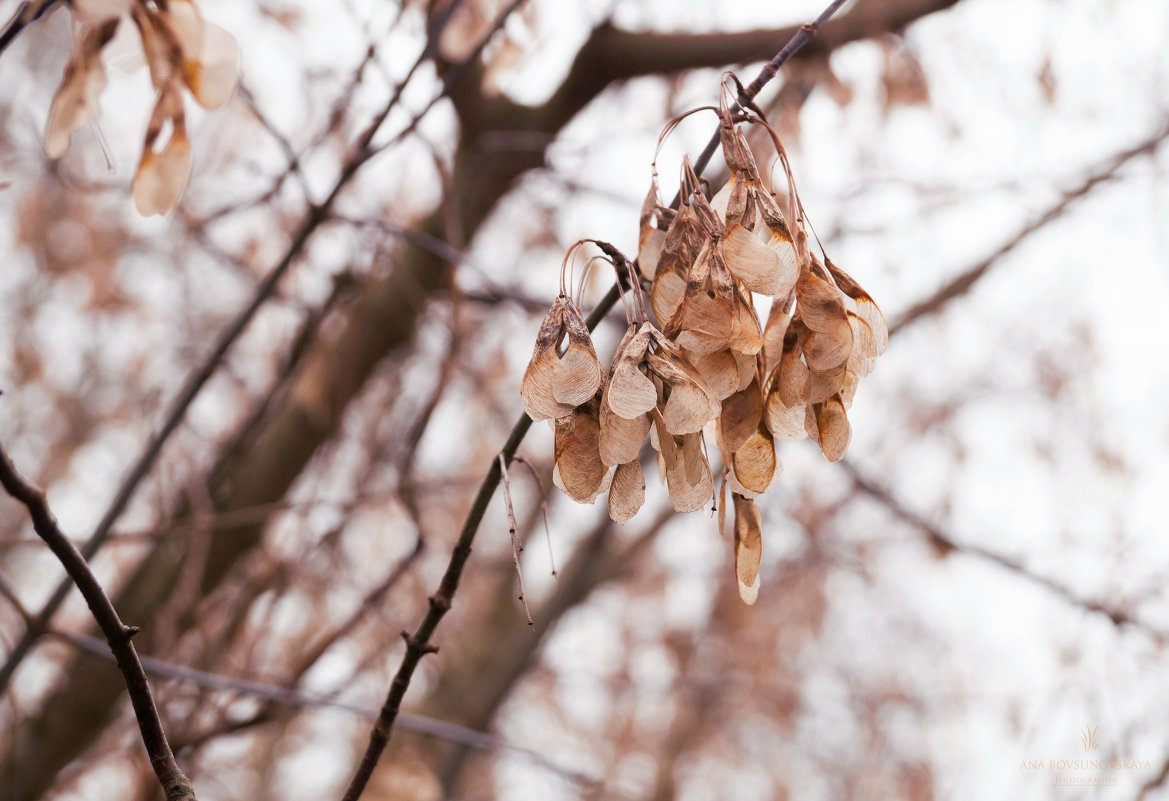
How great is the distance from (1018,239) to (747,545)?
180 centimetres

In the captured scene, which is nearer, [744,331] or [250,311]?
[744,331]

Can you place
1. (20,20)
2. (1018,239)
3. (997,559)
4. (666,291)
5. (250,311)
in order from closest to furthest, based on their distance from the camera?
1. (20,20)
2. (666,291)
3. (250,311)
4. (997,559)
5. (1018,239)

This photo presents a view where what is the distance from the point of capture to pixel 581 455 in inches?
18.5

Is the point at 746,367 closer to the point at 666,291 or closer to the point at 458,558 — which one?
the point at 666,291

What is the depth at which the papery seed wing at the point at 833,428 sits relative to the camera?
0.48 meters

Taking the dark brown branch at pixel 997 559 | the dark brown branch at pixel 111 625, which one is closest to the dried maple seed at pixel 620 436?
the dark brown branch at pixel 111 625

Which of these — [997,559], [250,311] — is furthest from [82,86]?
[997,559]

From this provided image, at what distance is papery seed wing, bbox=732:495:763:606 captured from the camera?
0.54m

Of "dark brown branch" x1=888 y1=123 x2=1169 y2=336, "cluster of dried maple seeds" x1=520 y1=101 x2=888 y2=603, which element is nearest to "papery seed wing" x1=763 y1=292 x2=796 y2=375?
"cluster of dried maple seeds" x1=520 y1=101 x2=888 y2=603

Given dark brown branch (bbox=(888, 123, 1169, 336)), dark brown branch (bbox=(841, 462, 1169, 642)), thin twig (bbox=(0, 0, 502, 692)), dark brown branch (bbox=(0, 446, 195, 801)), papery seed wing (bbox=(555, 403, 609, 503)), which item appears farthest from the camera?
dark brown branch (bbox=(888, 123, 1169, 336))

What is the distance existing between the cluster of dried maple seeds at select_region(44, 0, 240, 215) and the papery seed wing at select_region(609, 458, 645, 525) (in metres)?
0.31

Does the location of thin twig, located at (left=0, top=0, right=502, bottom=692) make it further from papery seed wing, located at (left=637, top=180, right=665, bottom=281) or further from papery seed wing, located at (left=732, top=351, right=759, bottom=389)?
papery seed wing, located at (left=732, top=351, right=759, bottom=389)

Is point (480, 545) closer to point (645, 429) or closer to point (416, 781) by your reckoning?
point (416, 781)

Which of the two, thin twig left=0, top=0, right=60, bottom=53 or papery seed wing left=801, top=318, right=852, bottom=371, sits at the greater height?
thin twig left=0, top=0, right=60, bottom=53
